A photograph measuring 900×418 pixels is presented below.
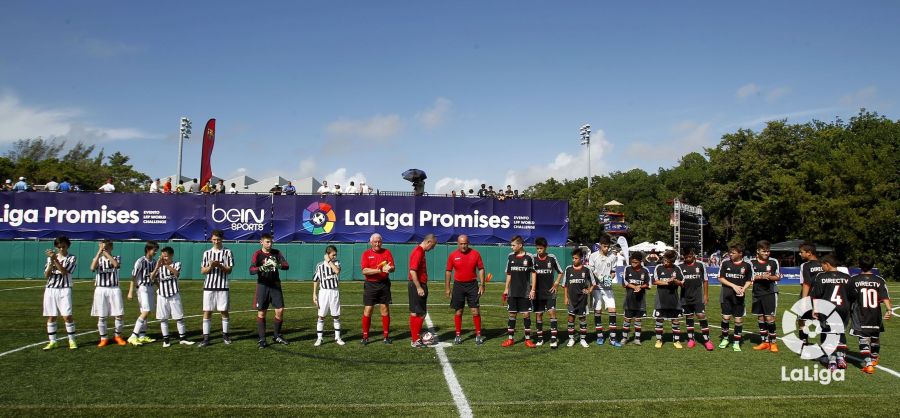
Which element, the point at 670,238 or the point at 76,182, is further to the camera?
the point at 670,238

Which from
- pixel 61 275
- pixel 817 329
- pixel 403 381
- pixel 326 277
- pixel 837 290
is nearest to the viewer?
pixel 403 381

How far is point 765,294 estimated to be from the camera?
11.8 m

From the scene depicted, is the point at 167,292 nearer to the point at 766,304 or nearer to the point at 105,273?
the point at 105,273

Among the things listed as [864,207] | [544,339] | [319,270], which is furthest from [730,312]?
[864,207]

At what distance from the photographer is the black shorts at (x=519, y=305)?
11.8m

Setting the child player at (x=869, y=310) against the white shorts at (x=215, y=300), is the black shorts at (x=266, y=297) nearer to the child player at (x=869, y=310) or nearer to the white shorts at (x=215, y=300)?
the white shorts at (x=215, y=300)

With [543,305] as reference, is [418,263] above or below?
above

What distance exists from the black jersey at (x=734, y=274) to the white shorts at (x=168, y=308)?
10689mm

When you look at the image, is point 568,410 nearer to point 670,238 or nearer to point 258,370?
point 258,370

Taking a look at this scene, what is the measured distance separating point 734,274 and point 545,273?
377cm

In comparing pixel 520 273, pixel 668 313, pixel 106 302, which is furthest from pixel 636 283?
pixel 106 302

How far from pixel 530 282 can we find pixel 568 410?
4642mm

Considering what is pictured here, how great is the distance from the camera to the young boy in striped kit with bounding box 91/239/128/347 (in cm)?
1147

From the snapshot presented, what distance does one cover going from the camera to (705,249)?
72125mm
